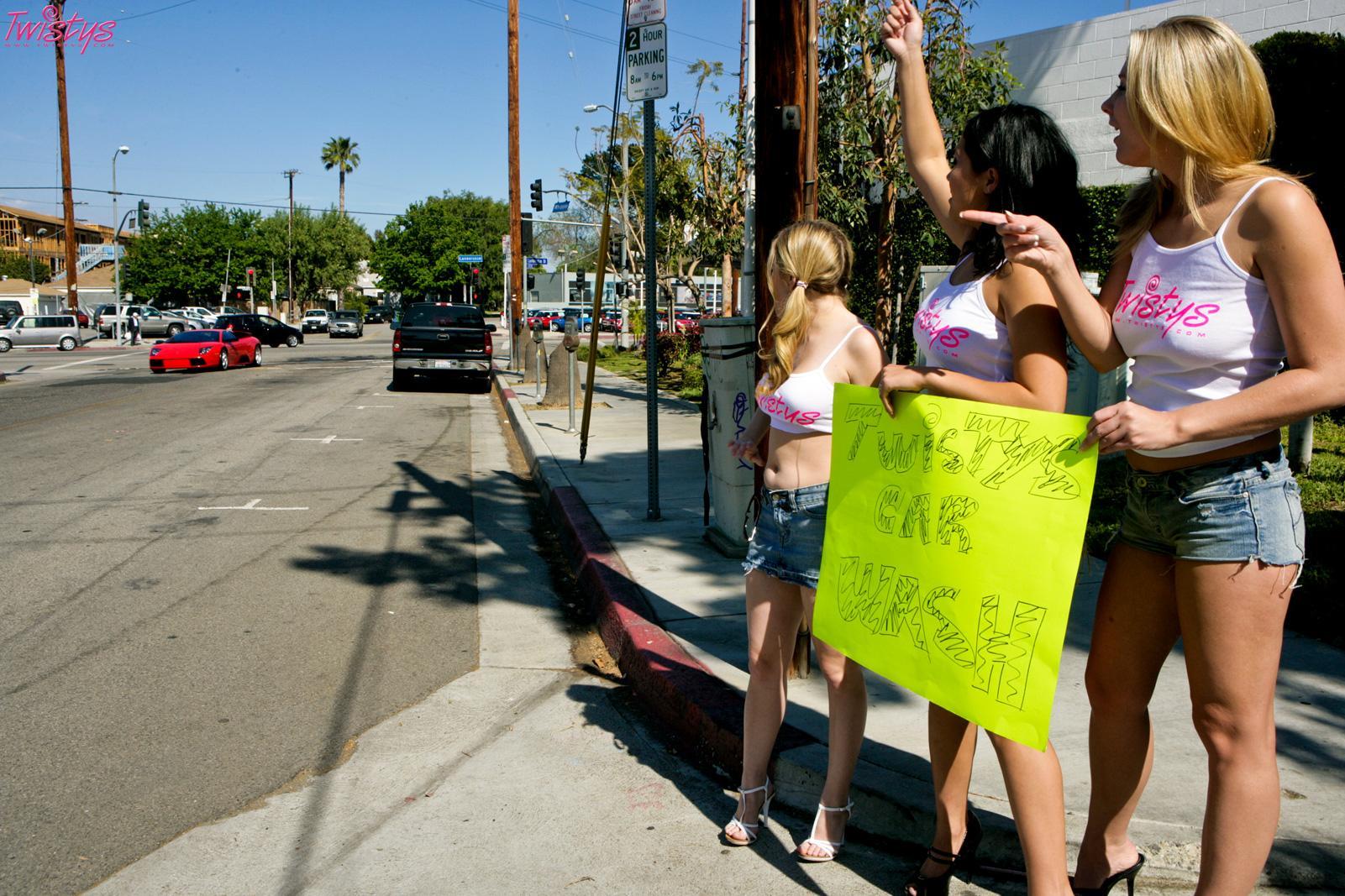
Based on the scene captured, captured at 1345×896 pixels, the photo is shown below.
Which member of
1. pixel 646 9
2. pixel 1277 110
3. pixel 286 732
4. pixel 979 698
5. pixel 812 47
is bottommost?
pixel 286 732

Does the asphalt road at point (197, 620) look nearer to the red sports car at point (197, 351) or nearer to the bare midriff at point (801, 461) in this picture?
the bare midriff at point (801, 461)

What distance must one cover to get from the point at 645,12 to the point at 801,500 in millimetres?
5416

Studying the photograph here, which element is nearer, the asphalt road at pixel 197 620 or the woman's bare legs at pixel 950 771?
the woman's bare legs at pixel 950 771

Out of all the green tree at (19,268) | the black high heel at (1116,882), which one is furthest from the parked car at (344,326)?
the green tree at (19,268)

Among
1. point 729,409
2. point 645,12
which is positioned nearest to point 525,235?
point 645,12

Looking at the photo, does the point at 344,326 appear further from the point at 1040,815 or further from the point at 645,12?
the point at 1040,815

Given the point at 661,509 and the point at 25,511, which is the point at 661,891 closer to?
the point at 661,509

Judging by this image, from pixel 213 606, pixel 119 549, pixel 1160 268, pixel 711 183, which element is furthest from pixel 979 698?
pixel 711 183

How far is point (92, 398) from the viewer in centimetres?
1869

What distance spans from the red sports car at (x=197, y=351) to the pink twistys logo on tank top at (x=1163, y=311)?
27652mm

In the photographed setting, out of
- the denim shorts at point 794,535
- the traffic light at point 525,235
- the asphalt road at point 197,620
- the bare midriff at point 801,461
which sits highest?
the traffic light at point 525,235

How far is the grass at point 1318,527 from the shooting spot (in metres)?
4.76

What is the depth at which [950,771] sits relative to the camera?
2.71m

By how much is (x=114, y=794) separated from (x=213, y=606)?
2.43 meters
